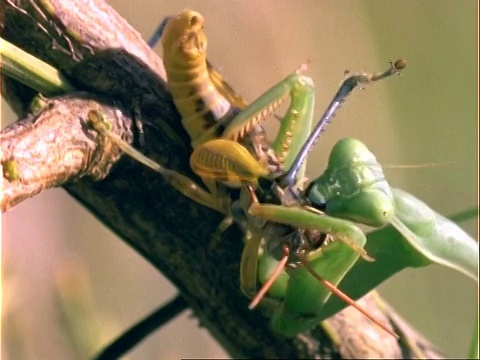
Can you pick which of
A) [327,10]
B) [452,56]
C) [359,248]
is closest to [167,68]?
[359,248]

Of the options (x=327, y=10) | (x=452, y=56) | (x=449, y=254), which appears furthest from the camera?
(x=452, y=56)

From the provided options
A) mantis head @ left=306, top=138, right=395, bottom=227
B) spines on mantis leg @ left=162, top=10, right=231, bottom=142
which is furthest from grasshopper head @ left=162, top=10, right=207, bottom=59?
mantis head @ left=306, top=138, right=395, bottom=227

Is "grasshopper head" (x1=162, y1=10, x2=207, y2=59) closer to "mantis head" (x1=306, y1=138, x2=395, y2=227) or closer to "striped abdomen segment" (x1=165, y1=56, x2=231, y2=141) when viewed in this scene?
"striped abdomen segment" (x1=165, y1=56, x2=231, y2=141)

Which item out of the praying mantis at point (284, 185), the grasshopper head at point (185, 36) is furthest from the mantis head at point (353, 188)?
the grasshopper head at point (185, 36)

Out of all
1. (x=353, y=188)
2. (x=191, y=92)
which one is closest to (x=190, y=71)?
(x=191, y=92)

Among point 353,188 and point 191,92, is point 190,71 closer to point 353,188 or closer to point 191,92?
point 191,92

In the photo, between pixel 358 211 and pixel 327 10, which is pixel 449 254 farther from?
pixel 327 10
